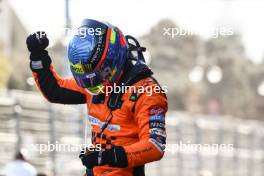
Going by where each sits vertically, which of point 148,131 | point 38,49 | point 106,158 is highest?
point 38,49

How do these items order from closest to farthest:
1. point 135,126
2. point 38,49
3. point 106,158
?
1. point 106,158
2. point 135,126
3. point 38,49

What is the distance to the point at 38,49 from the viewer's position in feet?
19.0

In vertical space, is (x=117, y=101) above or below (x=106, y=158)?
above

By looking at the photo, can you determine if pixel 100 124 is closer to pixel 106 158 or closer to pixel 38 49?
pixel 106 158

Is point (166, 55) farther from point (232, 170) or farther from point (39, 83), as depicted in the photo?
point (39, 83)

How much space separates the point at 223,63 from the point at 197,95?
8.58 ft

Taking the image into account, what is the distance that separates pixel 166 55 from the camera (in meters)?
47.1

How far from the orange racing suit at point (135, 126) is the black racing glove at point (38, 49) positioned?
1.26 feet

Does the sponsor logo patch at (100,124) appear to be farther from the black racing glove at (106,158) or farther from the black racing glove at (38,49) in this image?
the black racing glove at (38,49)

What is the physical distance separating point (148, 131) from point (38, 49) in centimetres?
110

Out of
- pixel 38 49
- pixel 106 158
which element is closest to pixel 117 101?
pixel 106 158

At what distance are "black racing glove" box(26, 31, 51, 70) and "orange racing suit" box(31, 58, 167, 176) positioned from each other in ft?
1.26

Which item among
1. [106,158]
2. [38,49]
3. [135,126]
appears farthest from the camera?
[38,49]

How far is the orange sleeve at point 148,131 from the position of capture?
514 cm
